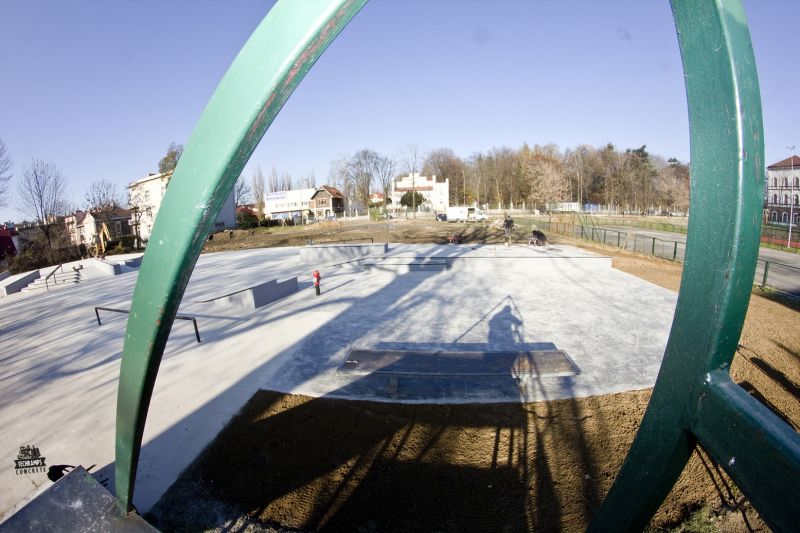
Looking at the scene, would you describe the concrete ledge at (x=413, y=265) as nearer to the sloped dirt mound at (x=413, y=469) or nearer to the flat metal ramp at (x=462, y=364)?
the flat metal ramp at (x=462, y=364)

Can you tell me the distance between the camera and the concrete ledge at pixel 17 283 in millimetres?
20688

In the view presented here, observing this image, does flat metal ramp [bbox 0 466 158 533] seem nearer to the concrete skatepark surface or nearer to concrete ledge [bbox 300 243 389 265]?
the concrete skatepark surface

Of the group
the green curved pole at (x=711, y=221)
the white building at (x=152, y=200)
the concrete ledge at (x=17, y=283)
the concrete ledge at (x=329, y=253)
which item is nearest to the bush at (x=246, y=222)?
the white building at (x=152, y=200)

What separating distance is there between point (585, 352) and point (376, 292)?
742 cm

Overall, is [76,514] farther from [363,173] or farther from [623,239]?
[363,173]

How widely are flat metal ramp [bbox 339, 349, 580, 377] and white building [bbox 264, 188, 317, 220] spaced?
75.7 meters

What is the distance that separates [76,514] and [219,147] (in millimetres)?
2326

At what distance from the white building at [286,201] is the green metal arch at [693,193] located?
267 feet

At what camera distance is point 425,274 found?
1733 cm

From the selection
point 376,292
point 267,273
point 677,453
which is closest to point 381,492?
→ point 677,453

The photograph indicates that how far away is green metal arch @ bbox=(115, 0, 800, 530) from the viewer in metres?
1.11

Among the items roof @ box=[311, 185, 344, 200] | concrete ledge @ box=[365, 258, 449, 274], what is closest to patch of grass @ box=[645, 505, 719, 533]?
concrete ledge @ box=[365, 258, 449, 274]

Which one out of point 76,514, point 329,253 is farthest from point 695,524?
point 329,253

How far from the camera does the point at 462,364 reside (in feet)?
24.4
